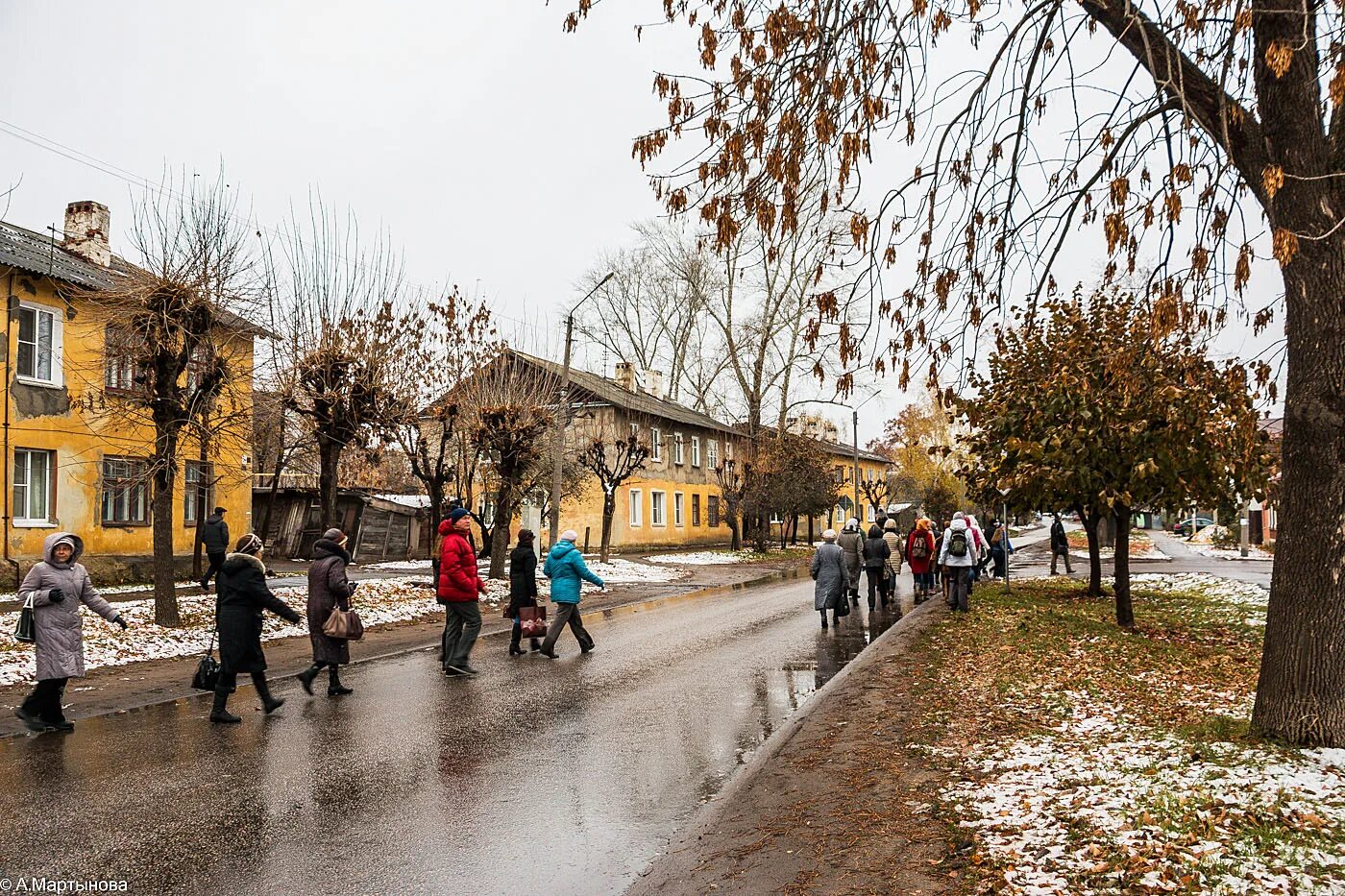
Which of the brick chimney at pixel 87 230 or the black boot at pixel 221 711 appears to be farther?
the brick chimney at pixel 87 230

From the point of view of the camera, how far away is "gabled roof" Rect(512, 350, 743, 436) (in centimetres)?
4372

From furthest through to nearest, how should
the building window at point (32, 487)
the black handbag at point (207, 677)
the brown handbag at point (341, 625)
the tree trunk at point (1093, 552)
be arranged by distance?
the building window at point (32, 487) < the tree trunk at point (1093, 552) < the brown handbag at point (341, 625) < the black handbag at point (207, 677)

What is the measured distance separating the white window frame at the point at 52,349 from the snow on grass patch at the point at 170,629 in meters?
6.37

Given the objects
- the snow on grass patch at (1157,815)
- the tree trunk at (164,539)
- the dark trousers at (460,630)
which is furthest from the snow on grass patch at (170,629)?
the snow on grass patch at (1157,815)

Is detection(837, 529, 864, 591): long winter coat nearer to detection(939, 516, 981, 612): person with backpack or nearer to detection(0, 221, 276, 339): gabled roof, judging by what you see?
detection(939, 516, 981, 612): person with backpack

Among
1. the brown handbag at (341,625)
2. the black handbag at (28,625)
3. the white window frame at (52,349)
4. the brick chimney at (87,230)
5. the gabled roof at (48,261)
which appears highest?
the brick chimney at (87,230)

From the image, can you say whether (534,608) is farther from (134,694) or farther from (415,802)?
(415,802)

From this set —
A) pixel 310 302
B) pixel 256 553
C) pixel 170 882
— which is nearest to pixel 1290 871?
pixel 170 882

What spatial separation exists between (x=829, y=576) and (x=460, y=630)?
680 centimetres

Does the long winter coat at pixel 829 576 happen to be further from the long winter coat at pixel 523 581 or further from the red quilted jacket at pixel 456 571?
the red quilted jacket at pixel 456 571

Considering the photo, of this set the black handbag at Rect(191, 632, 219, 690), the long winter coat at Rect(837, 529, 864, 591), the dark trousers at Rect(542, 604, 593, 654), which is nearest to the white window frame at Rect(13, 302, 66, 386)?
the dark trousers at Rect(542, 604, 593, 654)

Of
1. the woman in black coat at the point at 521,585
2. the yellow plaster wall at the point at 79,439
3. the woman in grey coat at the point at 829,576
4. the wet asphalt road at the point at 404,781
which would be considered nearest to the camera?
the wet asphalt road at the point at 404,781

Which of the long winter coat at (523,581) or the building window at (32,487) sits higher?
the building window at (32,487)

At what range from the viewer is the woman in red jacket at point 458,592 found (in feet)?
38.7
